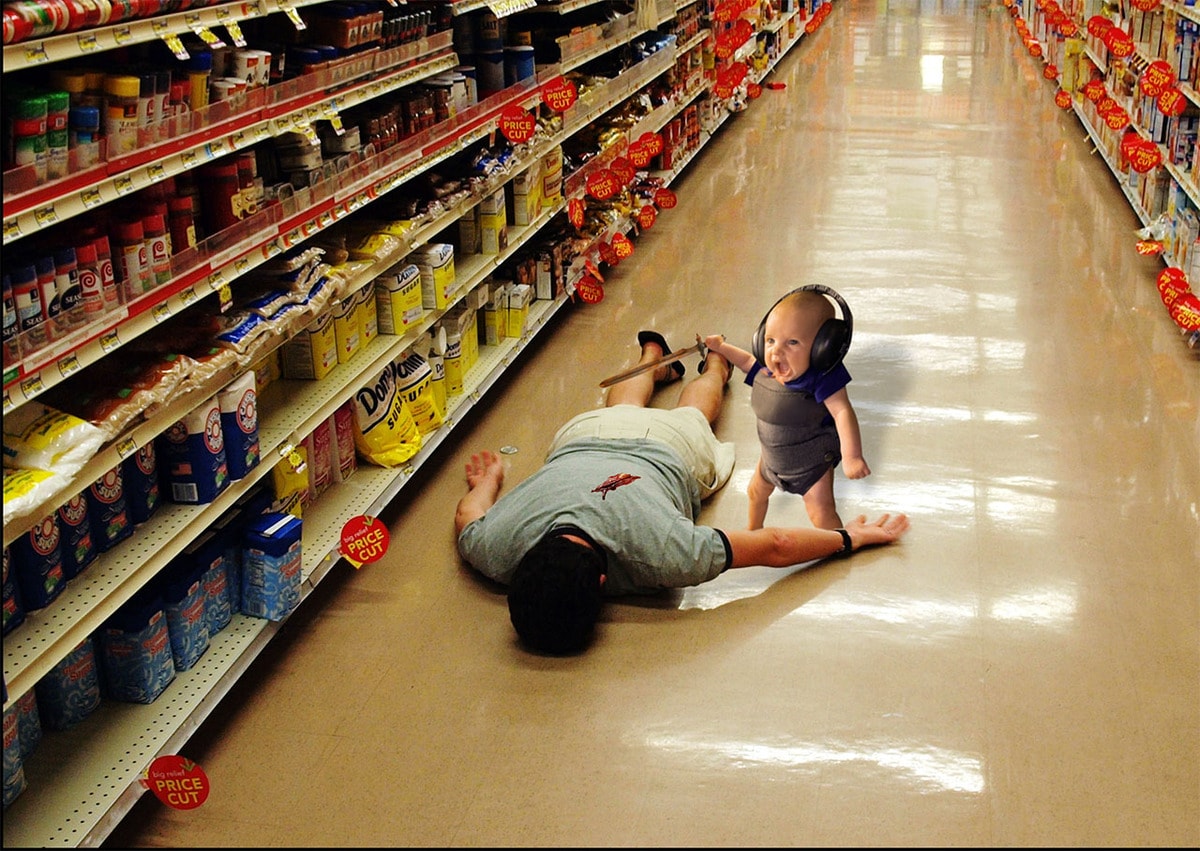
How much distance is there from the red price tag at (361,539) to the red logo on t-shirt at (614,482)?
60cm

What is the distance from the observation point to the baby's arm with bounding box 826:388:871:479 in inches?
136

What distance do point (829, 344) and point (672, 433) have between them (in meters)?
0.71

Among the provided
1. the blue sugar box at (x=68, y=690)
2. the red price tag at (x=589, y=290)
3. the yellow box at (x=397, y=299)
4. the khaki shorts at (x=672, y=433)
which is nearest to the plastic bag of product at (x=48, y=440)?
the blue sugar box at (x=68, y=690)

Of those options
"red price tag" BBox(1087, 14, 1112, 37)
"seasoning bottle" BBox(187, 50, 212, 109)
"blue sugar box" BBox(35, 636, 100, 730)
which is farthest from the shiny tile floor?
"red price tag" BBox(1087, 14, 1112, 37)

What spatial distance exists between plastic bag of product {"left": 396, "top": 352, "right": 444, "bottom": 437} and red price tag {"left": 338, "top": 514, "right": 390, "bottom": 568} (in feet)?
2.24

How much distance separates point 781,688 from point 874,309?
317 centimetres

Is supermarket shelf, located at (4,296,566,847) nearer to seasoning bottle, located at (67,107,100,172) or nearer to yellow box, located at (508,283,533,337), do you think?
seasoning bottle, located at (67,107,100,172)

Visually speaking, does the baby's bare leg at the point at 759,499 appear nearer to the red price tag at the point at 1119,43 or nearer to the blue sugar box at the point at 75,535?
the blue sugar box at the point at 75,535

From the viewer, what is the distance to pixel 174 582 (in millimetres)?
2826

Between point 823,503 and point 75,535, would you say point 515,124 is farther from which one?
point 75,535

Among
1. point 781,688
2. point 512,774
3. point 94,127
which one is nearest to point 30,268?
point 94,127

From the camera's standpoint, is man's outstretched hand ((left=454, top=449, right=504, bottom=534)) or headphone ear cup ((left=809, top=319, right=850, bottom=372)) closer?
headphone ear cup ((left=809, top=319, right=850, bottom=372))

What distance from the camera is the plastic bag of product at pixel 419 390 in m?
3.99

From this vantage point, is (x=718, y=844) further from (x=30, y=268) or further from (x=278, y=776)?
(x=30, y=268)
